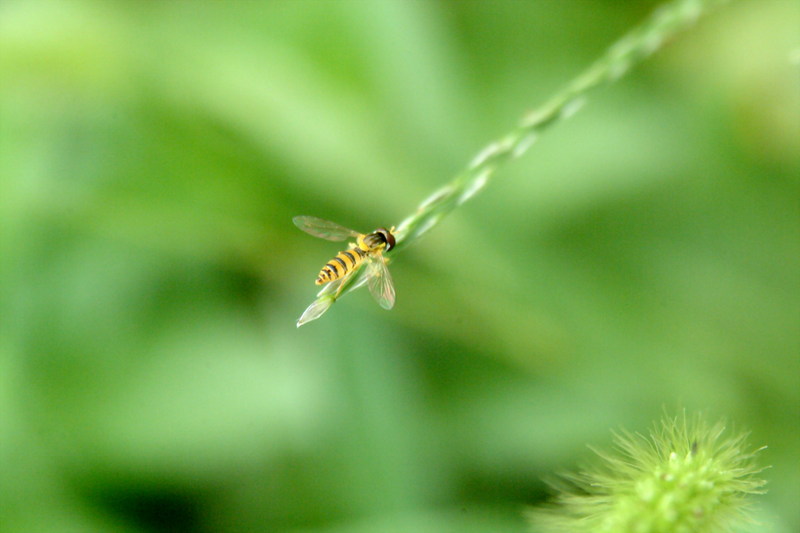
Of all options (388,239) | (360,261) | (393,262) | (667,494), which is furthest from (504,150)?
(393,262)

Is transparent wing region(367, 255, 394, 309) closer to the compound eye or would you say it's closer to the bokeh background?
the compound eye

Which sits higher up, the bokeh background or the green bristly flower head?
the bokeh background

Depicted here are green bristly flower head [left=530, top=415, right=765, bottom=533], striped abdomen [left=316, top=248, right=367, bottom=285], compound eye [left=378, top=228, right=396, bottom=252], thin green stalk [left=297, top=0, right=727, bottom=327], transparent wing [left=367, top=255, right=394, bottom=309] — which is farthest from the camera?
compound eye [left=378, top=228, right=396, bottom=252]

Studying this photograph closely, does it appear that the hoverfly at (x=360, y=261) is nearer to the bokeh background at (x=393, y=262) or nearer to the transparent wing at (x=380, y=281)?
the transparent wing at (x=380, y=281)

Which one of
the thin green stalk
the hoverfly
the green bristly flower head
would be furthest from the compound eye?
the green bristly flower head

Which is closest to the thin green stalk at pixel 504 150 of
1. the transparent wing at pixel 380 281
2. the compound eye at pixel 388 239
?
the transparent wing at pixel 380 281

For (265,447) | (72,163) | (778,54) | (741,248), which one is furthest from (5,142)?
(778,54)

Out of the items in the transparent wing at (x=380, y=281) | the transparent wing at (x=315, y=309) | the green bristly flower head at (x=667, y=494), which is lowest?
the green bristly flower head at (x=667, y=494)
